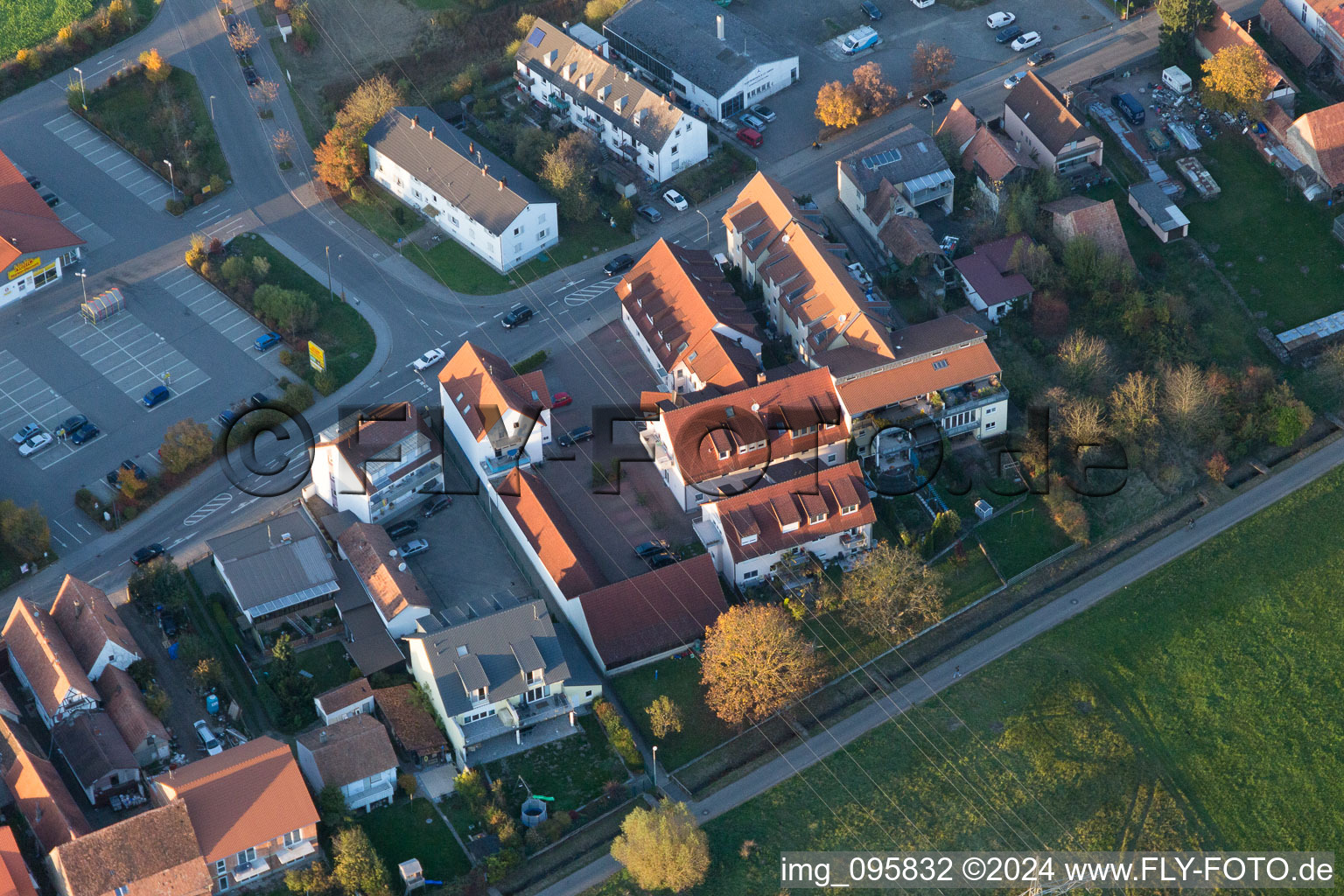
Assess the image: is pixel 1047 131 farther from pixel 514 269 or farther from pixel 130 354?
pixel 130 354

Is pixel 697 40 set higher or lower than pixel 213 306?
higher

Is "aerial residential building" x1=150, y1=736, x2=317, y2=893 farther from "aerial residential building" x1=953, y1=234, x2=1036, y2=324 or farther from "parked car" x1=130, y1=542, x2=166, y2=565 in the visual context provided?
"aerial residential building" x1=953, y1=234, x2=1036, y2=324

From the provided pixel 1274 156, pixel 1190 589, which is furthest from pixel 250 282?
pixel 1274 156

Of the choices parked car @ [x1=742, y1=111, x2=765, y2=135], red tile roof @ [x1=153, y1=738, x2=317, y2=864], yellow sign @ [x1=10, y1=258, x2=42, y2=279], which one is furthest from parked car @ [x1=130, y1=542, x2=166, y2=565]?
parked car @ [x1=742, y1=111, x2=765, y2=135]

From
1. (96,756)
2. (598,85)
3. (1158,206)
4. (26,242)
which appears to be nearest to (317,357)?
(26,242)

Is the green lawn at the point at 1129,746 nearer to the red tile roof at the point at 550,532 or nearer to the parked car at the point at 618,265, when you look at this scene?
the red tile roof at the point at 550,532

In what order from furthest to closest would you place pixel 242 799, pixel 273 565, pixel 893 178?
pixel 893 178
pixel 273 565
pixel 242 799

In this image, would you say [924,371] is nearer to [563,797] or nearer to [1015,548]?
[1015,548]

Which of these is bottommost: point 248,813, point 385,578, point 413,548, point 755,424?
point 413,548
